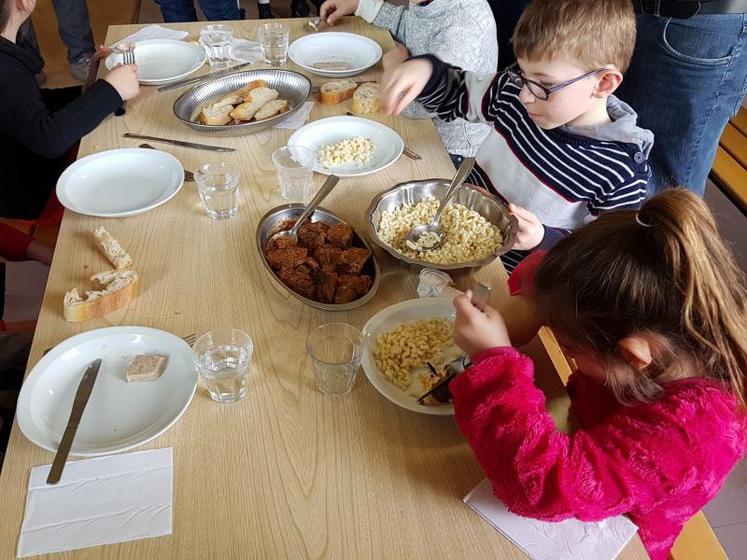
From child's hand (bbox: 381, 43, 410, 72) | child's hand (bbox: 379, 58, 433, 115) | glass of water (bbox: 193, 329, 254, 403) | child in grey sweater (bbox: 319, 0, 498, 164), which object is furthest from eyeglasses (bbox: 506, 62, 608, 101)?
glass of water (bbox: 193, 329, 254, 403)

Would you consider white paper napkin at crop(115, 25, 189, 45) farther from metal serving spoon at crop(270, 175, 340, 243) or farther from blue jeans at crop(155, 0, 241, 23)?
blue jeans at crop(155, 0, 241, 23)

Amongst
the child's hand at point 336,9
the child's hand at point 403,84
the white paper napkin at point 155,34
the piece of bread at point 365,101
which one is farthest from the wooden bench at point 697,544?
the white paper napkin at point 155,34

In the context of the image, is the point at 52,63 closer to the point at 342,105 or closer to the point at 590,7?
the point at 342,105

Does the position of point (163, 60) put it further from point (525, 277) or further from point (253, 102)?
point (525, 277)

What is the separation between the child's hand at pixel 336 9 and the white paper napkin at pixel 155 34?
0.47 meters

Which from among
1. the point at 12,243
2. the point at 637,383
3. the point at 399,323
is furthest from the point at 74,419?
the point at 12,243

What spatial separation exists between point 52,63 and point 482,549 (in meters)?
3.92

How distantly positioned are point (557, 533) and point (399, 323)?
15.8 inches

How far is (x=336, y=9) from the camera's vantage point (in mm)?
2021

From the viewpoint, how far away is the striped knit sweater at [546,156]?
133 cm

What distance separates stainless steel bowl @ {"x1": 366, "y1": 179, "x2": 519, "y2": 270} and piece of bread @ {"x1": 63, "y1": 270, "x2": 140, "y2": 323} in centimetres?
44

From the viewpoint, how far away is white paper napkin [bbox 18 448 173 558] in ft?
2.39

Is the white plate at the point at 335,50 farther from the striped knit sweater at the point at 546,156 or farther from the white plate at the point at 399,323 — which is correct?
the white plate at the point at 399,323

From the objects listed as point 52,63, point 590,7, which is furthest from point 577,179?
point 52,63
